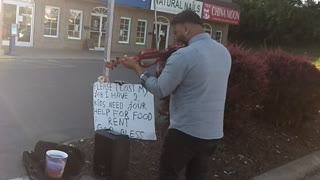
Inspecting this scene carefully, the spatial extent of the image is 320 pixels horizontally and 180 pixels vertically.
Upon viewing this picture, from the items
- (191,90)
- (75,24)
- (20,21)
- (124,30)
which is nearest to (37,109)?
(191,90)

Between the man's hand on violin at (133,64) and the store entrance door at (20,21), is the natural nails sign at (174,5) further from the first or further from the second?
the man's hand on violin at (133,64)

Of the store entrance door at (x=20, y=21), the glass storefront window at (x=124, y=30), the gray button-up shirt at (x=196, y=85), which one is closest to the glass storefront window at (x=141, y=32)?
the glass storefront window at (x=124, y=30)

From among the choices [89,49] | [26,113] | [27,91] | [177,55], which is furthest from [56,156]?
[89,49]

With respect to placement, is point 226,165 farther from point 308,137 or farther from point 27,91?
point 27,91

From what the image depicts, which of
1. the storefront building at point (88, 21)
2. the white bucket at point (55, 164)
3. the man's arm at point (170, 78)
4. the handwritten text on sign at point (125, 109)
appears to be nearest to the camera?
the man's arm at point (170, 78)

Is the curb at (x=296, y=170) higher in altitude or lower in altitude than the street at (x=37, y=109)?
lower

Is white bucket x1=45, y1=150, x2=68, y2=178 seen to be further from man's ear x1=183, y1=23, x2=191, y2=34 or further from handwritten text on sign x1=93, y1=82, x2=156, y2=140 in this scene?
man's ear x1=183, y1=23, x2=191, y2=34

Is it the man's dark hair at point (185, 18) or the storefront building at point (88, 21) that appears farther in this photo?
the storefront building at point (88, 21)

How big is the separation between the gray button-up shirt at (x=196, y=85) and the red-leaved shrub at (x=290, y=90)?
3.85 metres

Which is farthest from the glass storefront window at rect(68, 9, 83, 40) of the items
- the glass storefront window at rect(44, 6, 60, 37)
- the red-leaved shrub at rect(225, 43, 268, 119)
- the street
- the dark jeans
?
the dark jeans

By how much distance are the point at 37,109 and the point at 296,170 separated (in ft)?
15.6

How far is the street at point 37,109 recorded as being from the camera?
6.02 metres

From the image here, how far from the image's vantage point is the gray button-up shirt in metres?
3.48

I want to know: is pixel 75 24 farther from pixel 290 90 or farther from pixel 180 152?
pixel 180 152
